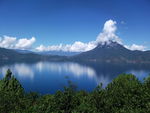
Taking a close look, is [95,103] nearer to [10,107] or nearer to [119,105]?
[119,105]

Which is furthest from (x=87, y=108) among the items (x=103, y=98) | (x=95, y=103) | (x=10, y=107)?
(x=10, y=107)

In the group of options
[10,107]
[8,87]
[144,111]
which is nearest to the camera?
[144,111]

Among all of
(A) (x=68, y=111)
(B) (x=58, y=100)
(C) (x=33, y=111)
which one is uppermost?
(C) (x=33, y=111)

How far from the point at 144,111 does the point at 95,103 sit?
8.77m

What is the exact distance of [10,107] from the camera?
85.9ft

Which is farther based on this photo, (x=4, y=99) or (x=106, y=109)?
(x=106, y=109)

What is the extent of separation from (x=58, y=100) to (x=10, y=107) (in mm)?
9594

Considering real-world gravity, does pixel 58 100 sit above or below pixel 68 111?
above

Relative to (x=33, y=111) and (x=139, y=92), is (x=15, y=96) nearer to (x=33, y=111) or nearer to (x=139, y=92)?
(x=33, y=111)

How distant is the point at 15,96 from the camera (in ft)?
95.6

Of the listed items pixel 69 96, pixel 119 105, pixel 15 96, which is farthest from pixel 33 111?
pixel 119 105

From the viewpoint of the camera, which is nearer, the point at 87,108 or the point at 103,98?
the point at 87,108

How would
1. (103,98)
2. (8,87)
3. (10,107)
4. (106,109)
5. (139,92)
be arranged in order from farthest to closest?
(8,87) < (139,92) < (103,98) < (106,109) < (10,107)

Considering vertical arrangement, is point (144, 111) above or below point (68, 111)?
above
